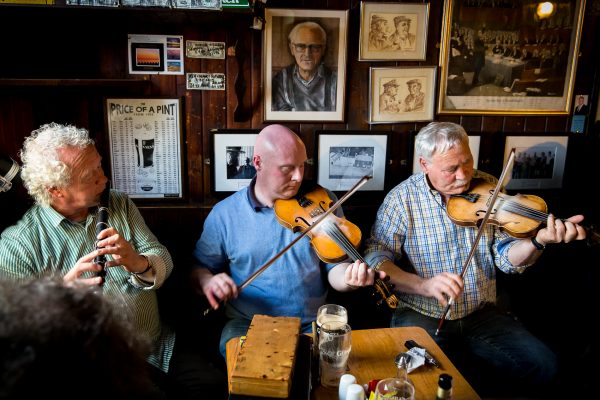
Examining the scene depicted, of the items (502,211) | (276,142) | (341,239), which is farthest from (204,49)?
(502,211)

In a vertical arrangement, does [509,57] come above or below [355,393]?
above

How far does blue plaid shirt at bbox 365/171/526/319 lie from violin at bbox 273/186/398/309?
0.70 feet

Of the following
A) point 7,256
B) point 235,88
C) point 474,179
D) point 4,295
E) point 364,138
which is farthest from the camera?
point 364,138

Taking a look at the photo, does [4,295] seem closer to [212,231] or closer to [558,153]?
[212,231]

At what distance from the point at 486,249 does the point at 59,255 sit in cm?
182

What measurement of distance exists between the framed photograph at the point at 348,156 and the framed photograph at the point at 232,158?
37 centimetres

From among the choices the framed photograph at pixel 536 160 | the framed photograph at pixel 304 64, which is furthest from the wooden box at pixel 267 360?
A: the framed photograph at pixel 536 160

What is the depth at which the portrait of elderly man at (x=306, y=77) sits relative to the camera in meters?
2.38

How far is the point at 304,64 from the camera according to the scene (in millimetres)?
2410

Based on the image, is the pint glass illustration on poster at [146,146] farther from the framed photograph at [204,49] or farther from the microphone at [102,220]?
the microphone at [102,220]

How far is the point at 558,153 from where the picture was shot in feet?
8.98

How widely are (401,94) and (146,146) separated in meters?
1.40

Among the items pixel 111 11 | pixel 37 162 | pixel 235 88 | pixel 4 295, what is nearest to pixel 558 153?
pixel 235 88

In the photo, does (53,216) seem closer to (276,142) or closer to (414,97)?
(276,142)
